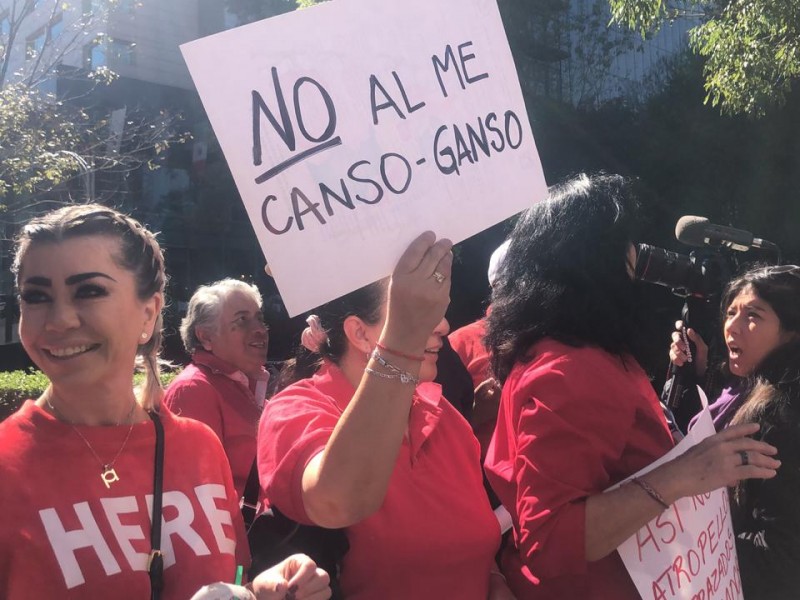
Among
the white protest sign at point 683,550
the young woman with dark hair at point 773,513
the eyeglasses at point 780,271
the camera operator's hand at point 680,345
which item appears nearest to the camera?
the white protest sign at point 683,550

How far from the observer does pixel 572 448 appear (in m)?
1.68

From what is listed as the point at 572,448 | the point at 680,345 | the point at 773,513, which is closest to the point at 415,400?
the point at 572,448

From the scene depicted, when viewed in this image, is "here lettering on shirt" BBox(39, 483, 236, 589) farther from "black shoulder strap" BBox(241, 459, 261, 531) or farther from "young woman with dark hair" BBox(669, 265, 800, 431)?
"young woman with dark hair" BBox(669, 265, 800, 431)

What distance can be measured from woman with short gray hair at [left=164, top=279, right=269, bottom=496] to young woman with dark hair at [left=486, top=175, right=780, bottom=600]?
5.31ft

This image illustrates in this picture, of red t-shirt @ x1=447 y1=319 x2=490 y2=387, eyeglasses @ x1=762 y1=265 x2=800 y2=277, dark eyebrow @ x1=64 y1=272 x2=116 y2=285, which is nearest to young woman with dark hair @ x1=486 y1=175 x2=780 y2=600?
dark eyebrow @ x1=64 y1=272 x2=116 y2=285

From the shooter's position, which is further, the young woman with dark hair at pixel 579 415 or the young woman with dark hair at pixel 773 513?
the young woman with dark hair at pixel 773 513

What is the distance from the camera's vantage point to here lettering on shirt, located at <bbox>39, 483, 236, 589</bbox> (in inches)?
54.5

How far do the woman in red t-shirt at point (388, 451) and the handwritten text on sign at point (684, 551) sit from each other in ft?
1.11

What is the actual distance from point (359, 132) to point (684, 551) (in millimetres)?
1190

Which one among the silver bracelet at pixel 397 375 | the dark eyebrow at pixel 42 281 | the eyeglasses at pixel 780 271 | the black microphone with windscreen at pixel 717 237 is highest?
the dark eyebrow at pixel 42 281

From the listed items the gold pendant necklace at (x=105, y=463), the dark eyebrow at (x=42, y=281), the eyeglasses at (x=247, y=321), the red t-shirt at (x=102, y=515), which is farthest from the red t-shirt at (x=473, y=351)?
the dark eyebrow at (x=42, y=281)

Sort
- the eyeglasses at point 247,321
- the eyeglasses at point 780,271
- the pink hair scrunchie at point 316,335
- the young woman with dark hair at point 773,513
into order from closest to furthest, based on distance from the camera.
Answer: the pink hair scrunchie at point 316,335, the young woman with dark hair at point 773,513, the eyeglasses at point 780,271, the eyeglasses at point 247,321

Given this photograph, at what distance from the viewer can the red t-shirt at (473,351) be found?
319 centimetres

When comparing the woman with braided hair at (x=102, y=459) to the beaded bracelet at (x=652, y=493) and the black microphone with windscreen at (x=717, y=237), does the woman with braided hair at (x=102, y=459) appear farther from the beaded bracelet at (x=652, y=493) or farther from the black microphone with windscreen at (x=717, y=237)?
the black microphone with windscreen at (x=717, y=237)
